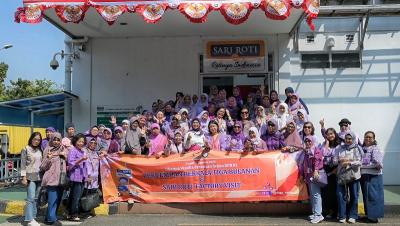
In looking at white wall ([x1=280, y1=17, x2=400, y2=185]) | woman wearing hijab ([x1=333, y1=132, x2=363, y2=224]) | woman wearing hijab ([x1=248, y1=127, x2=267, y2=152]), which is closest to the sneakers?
woman wearing hijab ([x1=333, y1=132, x2=363, y2=224])

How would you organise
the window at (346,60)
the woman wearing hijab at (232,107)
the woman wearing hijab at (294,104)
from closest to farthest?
the woman wearing hijab at (294,104)
the woman wearing hijab at (232,107)
the window at (346,60)

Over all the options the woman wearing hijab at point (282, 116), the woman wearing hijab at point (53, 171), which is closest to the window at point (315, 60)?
the woman wearing hijab at point (282, 116)

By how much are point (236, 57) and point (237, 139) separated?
428 centimetres

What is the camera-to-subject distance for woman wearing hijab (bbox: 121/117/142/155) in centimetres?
977

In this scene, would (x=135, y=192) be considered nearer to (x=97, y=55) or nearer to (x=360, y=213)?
(x=360, y=213)

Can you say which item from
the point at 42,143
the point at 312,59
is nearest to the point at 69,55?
the point at 42,143

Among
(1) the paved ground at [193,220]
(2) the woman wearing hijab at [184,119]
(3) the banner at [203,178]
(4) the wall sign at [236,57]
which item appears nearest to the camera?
(1) the paved ground at [193,220]

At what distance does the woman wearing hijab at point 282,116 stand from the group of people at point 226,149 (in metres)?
0.02

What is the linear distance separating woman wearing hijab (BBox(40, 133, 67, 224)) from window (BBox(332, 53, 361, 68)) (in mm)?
7989

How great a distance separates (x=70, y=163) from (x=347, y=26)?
850 cm

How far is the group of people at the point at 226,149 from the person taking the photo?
28.1ft

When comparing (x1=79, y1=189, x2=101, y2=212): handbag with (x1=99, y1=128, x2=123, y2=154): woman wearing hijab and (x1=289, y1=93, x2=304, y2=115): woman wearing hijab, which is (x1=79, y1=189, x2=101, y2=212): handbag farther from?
(x1=289, y1=93, x2=304, y2=115): woman wearing hijab

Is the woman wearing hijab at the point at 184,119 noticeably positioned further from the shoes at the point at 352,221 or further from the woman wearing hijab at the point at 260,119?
the shoes at the point at 352,221

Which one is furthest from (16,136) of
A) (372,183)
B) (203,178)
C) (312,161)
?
(372,183)
